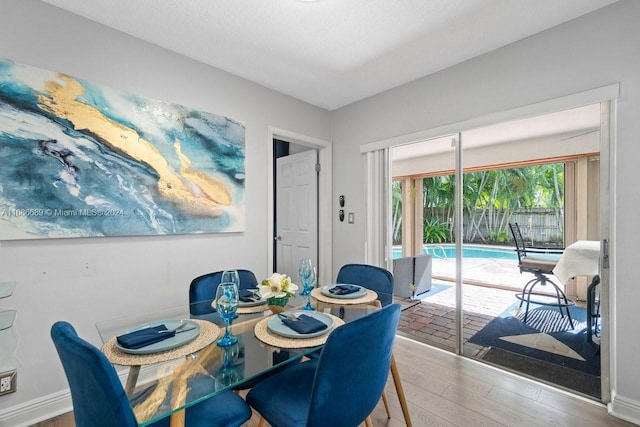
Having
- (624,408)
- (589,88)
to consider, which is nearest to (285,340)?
(624,408)

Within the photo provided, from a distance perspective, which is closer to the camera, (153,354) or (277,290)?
(153,354)

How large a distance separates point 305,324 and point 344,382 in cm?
32

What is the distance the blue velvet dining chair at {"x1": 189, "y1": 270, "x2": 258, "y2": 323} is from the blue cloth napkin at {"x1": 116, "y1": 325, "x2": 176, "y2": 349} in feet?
1.08

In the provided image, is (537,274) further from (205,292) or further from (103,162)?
(103,162)

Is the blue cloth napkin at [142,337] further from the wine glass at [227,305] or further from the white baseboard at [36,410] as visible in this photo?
the white baseboard at [36,410]

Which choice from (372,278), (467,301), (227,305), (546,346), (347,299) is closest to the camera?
(227,305)

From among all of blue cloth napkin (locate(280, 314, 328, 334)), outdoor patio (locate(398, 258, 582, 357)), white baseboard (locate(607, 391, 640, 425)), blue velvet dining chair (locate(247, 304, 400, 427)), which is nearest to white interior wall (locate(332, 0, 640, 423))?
white baseboard (locate(607, 391, 640, 425))

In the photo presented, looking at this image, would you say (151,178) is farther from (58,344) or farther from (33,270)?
(58,344)

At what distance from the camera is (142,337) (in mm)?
1147

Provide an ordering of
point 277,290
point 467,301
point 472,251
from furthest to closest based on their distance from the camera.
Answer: point 467,301 → point 472,251 → point 277,290

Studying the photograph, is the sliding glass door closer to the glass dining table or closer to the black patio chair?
the black patio chair

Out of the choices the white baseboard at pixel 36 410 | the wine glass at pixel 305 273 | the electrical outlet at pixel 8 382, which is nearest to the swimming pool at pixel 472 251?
the wine glass at pixel 305 273

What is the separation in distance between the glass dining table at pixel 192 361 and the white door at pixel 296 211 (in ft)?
7.56

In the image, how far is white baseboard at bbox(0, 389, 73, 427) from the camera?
1711mm
